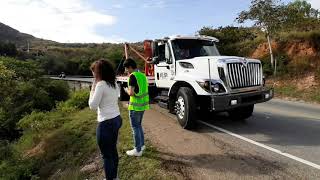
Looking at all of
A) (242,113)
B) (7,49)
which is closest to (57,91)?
(242,113)

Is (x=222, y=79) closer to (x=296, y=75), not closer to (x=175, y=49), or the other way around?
(x=175, y=49)

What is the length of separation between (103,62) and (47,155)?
18.2 feet

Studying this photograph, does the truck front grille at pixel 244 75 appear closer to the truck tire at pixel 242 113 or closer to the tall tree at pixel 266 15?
the truck tire at pixel 242 113

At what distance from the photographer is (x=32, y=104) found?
28.5 metres

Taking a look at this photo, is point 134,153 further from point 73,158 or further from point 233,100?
point 233,100

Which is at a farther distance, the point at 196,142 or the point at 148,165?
the point at 196,142

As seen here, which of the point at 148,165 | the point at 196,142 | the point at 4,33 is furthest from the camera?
the point at 4,33

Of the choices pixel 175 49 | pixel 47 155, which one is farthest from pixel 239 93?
pixel 47 155

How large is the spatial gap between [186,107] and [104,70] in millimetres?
3974

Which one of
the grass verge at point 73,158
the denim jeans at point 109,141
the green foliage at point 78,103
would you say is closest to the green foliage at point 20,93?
the green foliage at point 78,103

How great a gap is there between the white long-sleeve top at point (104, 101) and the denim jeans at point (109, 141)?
9cm

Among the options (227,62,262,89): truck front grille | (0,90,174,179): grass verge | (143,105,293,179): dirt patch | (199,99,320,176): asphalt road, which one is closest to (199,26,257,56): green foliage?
(199,99,320,176): asphalt road

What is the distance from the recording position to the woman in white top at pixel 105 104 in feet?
19.3

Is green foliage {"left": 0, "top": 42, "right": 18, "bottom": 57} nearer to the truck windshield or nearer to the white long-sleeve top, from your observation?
the truck windshield
